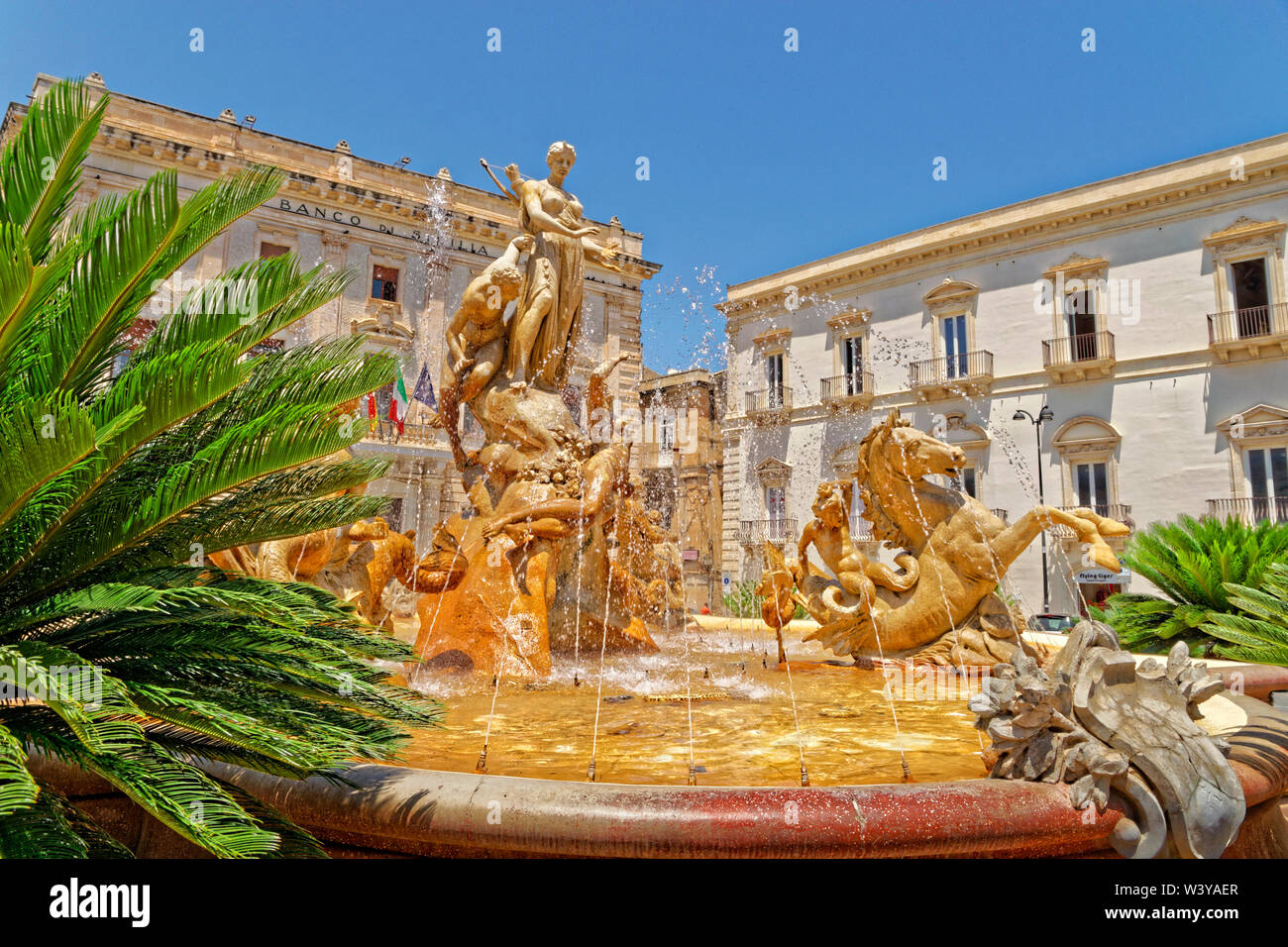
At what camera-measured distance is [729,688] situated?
6.04 metres

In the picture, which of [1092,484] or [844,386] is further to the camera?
[844,386]

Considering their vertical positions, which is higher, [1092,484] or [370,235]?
[370,235]

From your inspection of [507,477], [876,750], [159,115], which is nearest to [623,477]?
[507,477]

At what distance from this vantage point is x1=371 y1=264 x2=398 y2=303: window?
26.1m

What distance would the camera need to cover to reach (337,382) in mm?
2979

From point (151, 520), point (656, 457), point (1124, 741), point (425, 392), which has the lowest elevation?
point (1124, 741)

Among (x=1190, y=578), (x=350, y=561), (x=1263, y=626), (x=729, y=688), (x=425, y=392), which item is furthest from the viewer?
(x=425, y=392)

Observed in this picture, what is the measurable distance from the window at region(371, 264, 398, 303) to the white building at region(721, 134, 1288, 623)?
12.3m

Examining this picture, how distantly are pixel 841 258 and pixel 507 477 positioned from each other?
2349 cm

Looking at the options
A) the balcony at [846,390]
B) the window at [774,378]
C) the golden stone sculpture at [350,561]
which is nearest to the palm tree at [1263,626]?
the golden stone sculpture at [350,561]

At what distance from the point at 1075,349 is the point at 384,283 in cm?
2018

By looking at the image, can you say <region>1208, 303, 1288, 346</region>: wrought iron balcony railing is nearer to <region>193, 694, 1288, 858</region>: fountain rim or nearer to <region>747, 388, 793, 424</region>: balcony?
<region>747, 388, 793, 424</region>: balcony
